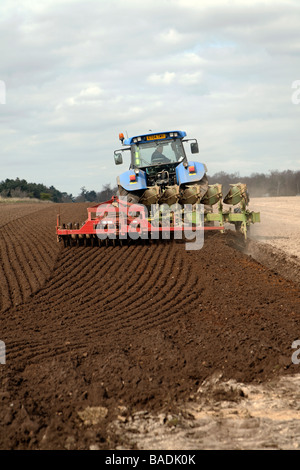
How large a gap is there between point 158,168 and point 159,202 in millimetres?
1536

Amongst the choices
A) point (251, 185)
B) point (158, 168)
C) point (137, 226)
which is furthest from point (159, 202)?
point (251, 185)

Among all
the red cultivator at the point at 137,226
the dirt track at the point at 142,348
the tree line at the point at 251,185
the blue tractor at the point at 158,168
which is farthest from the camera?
the tree line at the point at 251,185

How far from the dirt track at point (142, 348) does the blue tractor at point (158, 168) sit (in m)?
2.14

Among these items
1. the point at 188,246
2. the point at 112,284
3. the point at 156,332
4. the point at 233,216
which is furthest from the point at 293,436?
the point at 233,216

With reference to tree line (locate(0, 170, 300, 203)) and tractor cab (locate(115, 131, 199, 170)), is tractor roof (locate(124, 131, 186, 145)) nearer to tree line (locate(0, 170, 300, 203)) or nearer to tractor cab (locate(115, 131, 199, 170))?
tractor cab (locate(115, 131, 199, 170))

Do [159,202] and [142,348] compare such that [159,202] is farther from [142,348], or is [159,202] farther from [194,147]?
[142,348]

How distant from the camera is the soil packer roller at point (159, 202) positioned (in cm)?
1090

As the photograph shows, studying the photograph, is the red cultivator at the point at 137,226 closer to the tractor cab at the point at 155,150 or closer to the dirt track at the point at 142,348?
the dirt track at the point at 142,348

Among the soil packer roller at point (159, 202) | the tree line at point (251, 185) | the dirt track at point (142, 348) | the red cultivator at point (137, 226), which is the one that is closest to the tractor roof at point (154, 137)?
the soil packer roller at point (159, 202)

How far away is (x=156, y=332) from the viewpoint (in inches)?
235

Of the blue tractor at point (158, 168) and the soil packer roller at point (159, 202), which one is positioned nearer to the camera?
the soil packer roller at point (159, 202)
